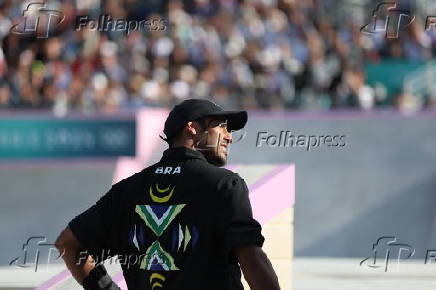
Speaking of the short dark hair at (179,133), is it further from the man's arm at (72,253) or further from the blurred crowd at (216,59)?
the blurred crowd at (216,59)

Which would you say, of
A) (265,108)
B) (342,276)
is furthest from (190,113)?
(265,108)

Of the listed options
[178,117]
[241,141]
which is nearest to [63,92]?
[241,141]

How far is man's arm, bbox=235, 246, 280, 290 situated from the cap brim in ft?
2.00

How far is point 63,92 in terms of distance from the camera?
14648 mm

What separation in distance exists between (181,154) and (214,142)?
14 centimetres

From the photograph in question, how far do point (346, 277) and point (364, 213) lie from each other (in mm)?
2851

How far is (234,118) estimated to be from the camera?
170 inches

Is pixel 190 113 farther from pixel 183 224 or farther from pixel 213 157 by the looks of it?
pixel 183 224

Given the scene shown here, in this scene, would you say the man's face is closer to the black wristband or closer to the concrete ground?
the black wristband

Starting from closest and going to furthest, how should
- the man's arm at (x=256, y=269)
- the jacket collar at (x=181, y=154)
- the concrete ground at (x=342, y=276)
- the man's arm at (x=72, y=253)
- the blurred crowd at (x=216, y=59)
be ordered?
the man's arm at (x=256, y=269) → the jacket collar at (x=181, y=154) → the man's arm at (x=72, y=253) → the concrete ground at (x=342, y=276) → the blurred crowd at (x=216, y=59)

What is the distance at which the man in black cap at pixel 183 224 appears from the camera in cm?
393

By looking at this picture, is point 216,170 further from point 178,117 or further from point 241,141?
point 241,141

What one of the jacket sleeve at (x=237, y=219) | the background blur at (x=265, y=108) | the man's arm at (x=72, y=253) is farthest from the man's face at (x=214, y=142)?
the background blur at (x=265, y=108)

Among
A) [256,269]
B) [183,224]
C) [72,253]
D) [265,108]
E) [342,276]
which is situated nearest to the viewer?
[256,269]
